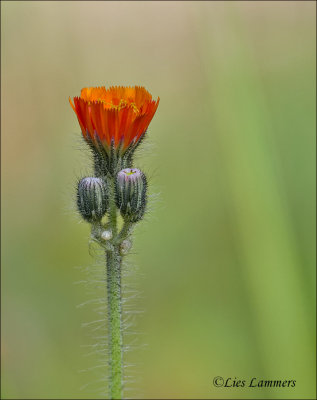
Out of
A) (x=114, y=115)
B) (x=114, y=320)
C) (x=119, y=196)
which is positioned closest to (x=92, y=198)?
(x=119, y=196)

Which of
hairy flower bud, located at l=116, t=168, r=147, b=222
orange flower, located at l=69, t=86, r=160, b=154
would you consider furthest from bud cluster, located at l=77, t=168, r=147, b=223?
orange flower, located at l=69, t=86, r=160, b=154

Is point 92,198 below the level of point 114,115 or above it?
below

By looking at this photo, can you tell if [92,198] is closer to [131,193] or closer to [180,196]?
[131,193]

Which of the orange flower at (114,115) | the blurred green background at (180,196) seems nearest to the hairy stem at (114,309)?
the orange flower at (114,115)

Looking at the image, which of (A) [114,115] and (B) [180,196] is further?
(B) [180,196]

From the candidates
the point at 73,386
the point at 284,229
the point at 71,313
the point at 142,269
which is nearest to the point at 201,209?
the point at 142,269

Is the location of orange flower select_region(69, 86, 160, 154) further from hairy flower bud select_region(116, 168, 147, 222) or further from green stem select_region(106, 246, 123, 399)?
green stem select_region(106, 246, 123, 399)

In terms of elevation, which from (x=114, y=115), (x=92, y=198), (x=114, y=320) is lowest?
(x=114, y=320)
